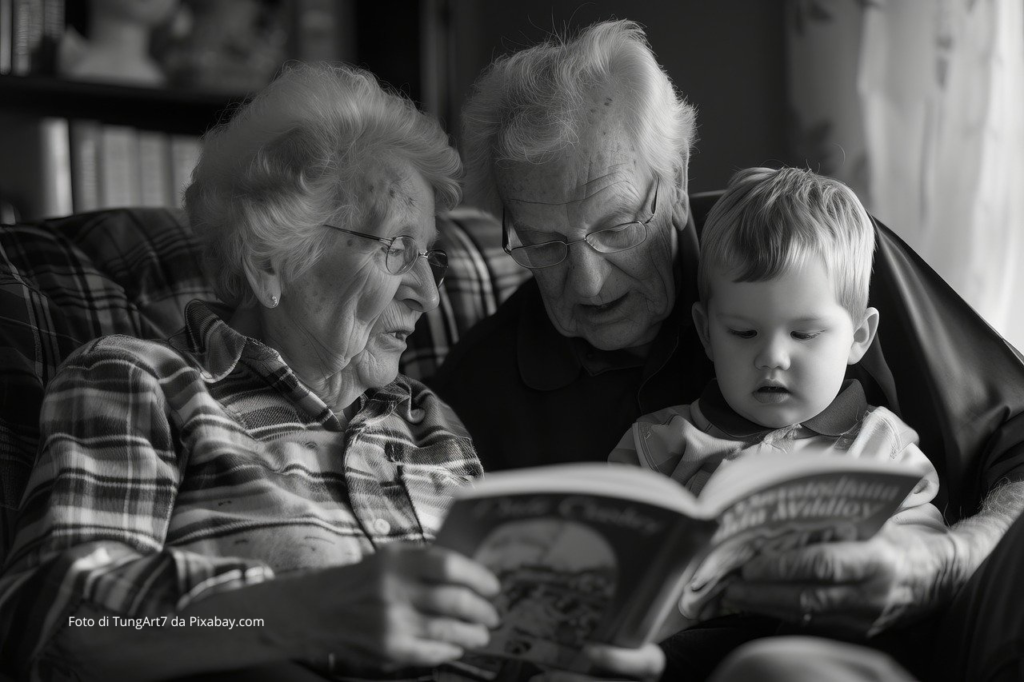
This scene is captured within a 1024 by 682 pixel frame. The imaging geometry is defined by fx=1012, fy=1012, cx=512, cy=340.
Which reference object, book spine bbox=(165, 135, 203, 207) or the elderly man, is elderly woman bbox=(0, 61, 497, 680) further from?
book spine bbox=(165, 135, 203, 207)

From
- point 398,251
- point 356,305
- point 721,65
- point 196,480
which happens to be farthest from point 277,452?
point 721,65

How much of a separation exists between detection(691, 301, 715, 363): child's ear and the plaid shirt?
15.4 inches

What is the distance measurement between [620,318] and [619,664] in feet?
2.24

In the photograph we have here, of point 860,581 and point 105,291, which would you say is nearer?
point 860,581

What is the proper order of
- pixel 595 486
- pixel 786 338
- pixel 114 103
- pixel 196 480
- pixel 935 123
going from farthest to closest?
pixel 114 103
pixel 935 123
pixel 786 338
pixel 196 480
pixel 595 486

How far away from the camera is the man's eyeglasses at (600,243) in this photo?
1.53m

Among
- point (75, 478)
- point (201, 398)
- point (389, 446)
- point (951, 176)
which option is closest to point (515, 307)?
point (389, 446)

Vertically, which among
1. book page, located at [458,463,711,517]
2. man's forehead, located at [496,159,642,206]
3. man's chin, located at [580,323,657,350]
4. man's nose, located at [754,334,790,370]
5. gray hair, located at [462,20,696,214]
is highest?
gray hair, located at [462,20,696,214]

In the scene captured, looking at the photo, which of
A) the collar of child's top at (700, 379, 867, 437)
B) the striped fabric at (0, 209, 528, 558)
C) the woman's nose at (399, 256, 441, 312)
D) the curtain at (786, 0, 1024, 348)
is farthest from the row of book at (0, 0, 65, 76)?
the collar of child's top at (700, 379, 867, 437)

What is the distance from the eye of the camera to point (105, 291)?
5.51 ft

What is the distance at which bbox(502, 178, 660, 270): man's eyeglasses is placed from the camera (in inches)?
60.1

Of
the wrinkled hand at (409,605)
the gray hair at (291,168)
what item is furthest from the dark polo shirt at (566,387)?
the wrinkled hand at (409,605)

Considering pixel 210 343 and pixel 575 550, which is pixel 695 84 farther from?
pixel 575 550

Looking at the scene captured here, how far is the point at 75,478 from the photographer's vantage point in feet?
3.70
